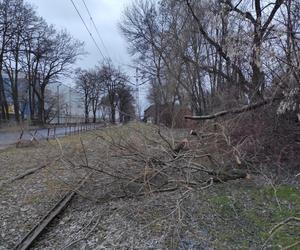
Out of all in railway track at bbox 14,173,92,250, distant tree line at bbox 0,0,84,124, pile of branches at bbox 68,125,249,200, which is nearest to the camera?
railway track at bbox 14,173,92,250

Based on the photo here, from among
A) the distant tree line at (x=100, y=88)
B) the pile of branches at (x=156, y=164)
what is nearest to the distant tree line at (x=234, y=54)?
the pile of branches at (x=156, y=164)

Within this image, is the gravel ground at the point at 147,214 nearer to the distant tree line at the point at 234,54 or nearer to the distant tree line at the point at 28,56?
the distant tree line at the point at 234,54

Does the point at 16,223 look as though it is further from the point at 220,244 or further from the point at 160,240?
the point at 220,244

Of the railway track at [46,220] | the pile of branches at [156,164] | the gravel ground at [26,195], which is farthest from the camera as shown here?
the pile of branches at [156,164]

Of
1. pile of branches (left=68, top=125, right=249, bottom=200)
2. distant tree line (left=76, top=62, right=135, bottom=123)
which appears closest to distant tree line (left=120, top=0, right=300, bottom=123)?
pile of branches (left=68, top=125, right=249, bottom=200)

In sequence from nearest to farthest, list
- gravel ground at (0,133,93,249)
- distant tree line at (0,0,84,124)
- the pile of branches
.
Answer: gravel ground at (0,133,93,249), the pile of branches, distant tree line at (0,0,84,124)

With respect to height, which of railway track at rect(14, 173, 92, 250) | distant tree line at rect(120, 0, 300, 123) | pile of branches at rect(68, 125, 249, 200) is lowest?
railway track at rect(14, 173, 92, 250)

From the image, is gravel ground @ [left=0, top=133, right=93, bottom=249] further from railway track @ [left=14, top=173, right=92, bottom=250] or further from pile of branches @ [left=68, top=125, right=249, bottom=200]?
pile of branches @ [left=68, top=125, right=249, bottom=200]

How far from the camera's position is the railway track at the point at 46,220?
21.1 ft

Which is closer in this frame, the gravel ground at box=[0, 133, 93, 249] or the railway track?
the railway track

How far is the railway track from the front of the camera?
21.1 feet

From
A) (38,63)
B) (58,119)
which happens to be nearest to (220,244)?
(38,63)

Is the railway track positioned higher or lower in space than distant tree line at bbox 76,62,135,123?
lower

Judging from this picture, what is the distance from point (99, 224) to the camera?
7340 mm
